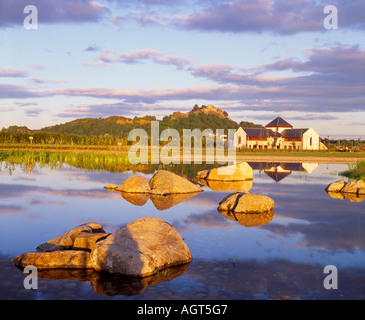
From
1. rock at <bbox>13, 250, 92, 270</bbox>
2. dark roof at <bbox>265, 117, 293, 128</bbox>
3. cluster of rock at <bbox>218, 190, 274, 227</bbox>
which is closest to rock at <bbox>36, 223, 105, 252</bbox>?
rock at <bbox>13, 250, 92, 270</bbox>

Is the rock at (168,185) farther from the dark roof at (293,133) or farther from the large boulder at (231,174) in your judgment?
the dark roof at (293,133)

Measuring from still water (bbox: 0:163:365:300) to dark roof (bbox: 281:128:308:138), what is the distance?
216ft

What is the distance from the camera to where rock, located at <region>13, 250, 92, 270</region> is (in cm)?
666

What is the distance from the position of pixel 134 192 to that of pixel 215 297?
395 inches

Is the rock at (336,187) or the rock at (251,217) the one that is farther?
the rock at (336,187)

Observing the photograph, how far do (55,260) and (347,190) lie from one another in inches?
487

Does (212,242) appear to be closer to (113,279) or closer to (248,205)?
(113,279)

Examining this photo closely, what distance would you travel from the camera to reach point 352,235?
9.03 meters

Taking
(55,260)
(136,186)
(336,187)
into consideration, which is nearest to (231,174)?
(336,187)

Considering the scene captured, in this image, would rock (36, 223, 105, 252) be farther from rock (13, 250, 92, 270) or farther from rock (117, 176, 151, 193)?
rock (117, 176, 151, 193)

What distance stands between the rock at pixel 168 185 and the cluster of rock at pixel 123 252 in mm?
7427

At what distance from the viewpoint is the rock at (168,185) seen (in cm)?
1510

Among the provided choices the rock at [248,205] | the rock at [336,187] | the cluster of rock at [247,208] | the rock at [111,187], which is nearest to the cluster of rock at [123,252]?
the cluster of rock at [247,208]
